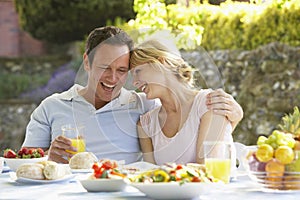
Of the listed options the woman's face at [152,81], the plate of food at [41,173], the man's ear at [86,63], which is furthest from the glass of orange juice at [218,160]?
the man's ear at [86,63]

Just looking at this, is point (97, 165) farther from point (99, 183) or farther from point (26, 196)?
point (26, 196)

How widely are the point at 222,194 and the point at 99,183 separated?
1.20 feet

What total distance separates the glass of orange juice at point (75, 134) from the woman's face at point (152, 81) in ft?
1.07

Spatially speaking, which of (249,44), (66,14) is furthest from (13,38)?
(249,44)

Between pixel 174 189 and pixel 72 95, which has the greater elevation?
pixel 72 95

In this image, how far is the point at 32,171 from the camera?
254 cm

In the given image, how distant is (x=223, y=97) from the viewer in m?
2.98

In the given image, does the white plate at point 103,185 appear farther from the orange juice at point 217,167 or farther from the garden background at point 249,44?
the garden background at point 249,44

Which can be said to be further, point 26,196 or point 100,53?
point 100,53

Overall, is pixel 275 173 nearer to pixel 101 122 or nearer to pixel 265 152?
pixel 265 152

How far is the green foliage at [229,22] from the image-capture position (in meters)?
6.44

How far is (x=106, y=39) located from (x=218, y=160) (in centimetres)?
112

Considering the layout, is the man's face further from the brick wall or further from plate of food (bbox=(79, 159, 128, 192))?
the brick wall

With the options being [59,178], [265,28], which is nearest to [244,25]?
[265,28]
